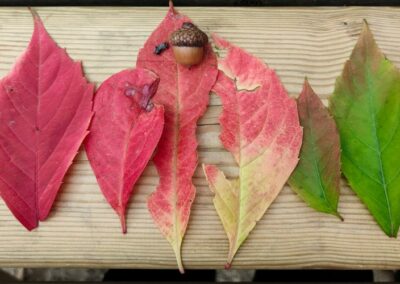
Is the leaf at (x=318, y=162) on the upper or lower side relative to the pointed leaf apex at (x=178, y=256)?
upper

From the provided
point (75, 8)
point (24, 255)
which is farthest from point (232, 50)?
point (24, 255)

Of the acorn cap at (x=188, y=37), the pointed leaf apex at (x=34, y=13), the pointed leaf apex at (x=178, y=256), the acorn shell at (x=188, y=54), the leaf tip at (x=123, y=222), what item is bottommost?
the pointed leaf apex at (x=178, y=256)

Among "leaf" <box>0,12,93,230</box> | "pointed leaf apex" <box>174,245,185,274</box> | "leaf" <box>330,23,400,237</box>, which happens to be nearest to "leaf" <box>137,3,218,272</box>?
"pointed leaf apex" <box>174,245,185,274</box>

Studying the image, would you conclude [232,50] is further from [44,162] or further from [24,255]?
[24,255]

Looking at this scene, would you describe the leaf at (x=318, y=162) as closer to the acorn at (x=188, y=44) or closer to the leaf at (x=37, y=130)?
the acorn at (x=188, y=44)

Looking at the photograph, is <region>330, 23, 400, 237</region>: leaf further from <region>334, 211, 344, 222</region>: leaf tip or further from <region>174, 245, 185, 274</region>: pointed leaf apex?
<region>174, 245, 185, 274</region>: pointed leaf apex

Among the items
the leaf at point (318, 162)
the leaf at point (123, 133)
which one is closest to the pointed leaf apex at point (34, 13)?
the leaf at point (123, 133)

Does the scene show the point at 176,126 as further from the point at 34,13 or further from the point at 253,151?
the point at 34,13
